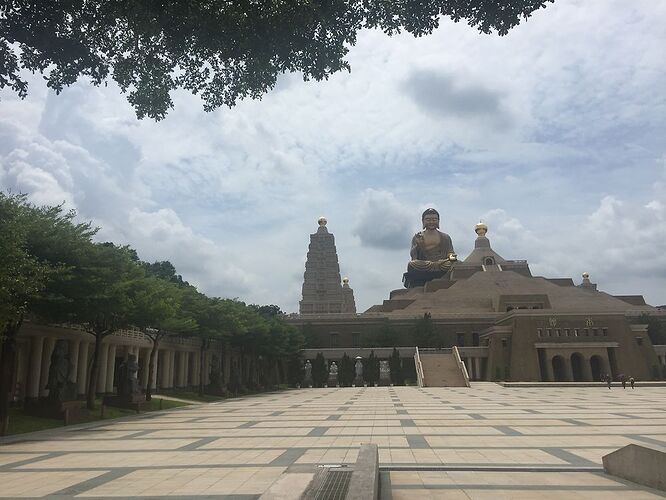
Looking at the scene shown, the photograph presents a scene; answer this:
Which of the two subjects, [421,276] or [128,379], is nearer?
[128,379]

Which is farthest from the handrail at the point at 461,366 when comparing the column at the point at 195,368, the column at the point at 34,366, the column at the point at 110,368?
the column at the point at 34,366

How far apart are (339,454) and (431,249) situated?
91204 millimetres

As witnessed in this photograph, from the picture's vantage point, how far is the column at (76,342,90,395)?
3244 centimetres

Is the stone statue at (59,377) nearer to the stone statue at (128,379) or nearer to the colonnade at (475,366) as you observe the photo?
the stone statue at (128,379)

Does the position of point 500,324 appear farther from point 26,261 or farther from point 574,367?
point 26,261

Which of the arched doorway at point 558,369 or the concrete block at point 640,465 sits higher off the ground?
the arched doorway at point 558,369

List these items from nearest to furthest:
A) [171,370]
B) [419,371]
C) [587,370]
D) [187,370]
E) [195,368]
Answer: [171,370] → [187,370] → [195,368] → [419,371] → [587,370]

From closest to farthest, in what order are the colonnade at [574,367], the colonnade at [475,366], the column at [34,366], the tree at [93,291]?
1. the tree at [93,291]
2. the column at [34,366]
3. the colonnade at [574,367]
4. the colonnade at [475,366]

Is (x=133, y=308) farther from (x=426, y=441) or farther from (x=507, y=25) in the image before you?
(x=507, y=25)

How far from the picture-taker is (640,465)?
8.31 metres

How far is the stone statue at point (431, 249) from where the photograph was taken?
324 feet

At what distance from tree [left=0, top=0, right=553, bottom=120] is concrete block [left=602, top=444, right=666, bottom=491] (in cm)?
683

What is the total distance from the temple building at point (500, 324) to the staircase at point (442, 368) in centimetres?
22

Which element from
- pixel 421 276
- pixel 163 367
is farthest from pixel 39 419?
pixel 421 276
